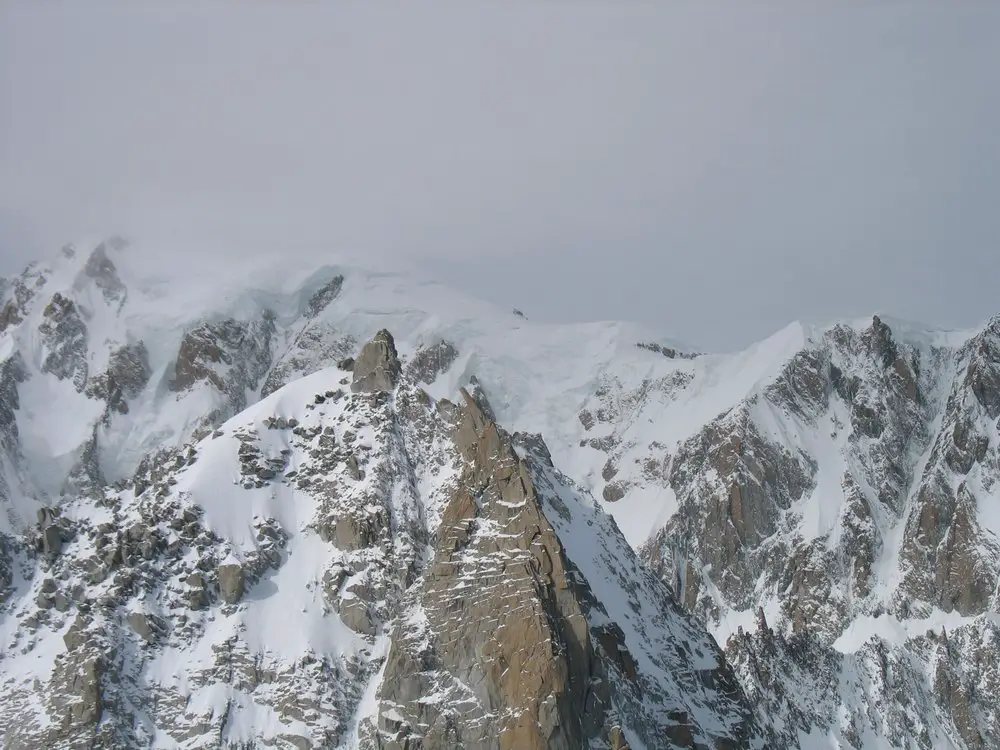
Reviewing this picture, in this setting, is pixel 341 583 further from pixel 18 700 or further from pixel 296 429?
pixel 18 700

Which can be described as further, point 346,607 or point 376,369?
point 376,369

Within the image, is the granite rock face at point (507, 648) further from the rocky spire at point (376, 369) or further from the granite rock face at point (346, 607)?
the rocky spire at point (376, 369)

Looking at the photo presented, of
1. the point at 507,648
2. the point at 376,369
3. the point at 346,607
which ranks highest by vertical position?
the point at 376,369

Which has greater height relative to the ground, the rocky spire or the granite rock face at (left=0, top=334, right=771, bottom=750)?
the rocky spire

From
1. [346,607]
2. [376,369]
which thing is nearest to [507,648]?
[346,607]

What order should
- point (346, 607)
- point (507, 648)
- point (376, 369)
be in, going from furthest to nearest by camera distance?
point (376, 369) < point (346, 607) < point (507, 648)

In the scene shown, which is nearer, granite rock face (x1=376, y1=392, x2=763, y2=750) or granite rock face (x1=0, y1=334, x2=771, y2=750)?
granite rock face (x1=376, y1=392, x2=763, y2=750)

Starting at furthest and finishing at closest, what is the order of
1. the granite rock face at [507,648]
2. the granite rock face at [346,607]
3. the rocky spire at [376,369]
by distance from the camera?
the rocky spire at [376,369], the granite rock face at [346,607], the granite rock face at [507,648]

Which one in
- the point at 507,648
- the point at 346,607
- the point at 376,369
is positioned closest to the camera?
the point at 507,648

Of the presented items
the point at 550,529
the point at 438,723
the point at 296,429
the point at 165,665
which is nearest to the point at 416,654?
the point at 438,723

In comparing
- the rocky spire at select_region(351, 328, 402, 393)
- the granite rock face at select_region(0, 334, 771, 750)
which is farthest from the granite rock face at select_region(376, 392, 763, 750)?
the rocky spire at select_region(351, 328, 402, 393)

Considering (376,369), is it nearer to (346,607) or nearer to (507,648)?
(346,607)

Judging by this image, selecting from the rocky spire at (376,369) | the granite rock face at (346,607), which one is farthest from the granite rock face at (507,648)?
the rocky spire at (376,369)

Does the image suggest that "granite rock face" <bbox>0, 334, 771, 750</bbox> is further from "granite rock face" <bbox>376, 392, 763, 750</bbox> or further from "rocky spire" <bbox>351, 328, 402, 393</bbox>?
"rocky spire" <bbox>351, 328, 402, 393</bbox>
